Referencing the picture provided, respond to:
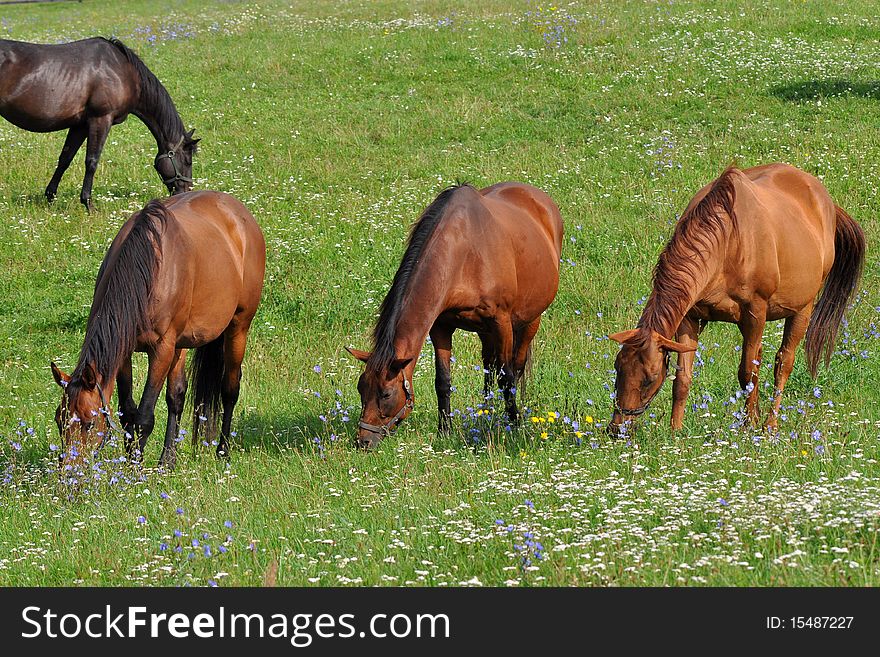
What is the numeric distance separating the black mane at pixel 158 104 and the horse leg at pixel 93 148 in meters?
0.65

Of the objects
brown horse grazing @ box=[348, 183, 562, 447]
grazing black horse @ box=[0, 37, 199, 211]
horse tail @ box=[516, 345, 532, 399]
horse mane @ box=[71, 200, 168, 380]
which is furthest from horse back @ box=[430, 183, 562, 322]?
grazing black horse @ box=[0, 37, 199, 211]

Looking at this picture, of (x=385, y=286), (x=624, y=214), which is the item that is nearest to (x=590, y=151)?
(x=624, y=214)

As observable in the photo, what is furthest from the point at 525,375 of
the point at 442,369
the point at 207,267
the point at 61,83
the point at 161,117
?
the point at 61,83

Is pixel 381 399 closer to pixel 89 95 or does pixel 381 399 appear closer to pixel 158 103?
pixel 158 103

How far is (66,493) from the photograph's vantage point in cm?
665

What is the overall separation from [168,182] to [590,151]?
6537 mm

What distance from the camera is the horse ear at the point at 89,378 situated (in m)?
6.71

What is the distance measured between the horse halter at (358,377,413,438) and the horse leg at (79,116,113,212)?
9.45 metres

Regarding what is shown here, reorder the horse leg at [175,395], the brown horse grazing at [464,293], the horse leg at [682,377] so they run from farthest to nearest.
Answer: the horse leg at [175,395], the horse leg at [682,377], the brown horse grazing at [464,293]

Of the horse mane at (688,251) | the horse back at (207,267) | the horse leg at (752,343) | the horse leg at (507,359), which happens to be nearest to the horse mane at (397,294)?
the horse leg at (507,359)

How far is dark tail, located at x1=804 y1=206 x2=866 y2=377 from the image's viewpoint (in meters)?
9.19

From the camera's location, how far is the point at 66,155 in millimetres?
15984

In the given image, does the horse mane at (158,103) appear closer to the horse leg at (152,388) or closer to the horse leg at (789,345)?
the horse leg at (152,388)

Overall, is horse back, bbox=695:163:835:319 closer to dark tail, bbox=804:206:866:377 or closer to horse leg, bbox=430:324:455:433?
dark tail, bbox=804:206:866:377
